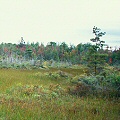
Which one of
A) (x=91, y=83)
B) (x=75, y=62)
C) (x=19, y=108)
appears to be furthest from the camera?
(x=75, y=62)

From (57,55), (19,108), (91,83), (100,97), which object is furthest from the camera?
(57,55)

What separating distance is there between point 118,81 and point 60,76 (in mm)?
11971

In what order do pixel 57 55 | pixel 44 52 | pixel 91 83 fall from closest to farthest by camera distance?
1. pixel 91 83
2. pixel 57 55
3. pixel 44 52

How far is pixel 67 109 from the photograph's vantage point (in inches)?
322

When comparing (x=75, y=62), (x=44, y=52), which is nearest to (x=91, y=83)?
(x=75, y=62)

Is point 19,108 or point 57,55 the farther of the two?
point 57,55

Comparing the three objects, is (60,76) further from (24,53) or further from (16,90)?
(24,53)

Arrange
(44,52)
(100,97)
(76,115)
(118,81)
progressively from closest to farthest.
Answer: (76,115) < (100,97) < (118,81) < (44,52)

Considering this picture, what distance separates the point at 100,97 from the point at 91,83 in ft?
6.14

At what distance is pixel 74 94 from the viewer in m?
12.5

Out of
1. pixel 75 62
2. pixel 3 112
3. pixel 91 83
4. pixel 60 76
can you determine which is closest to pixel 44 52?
pixel 75 62

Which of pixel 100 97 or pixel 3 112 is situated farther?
pixel 100 97

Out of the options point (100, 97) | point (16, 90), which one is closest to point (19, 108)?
point (16, 90)

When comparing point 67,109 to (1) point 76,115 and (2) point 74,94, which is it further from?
(2) point 74,94
